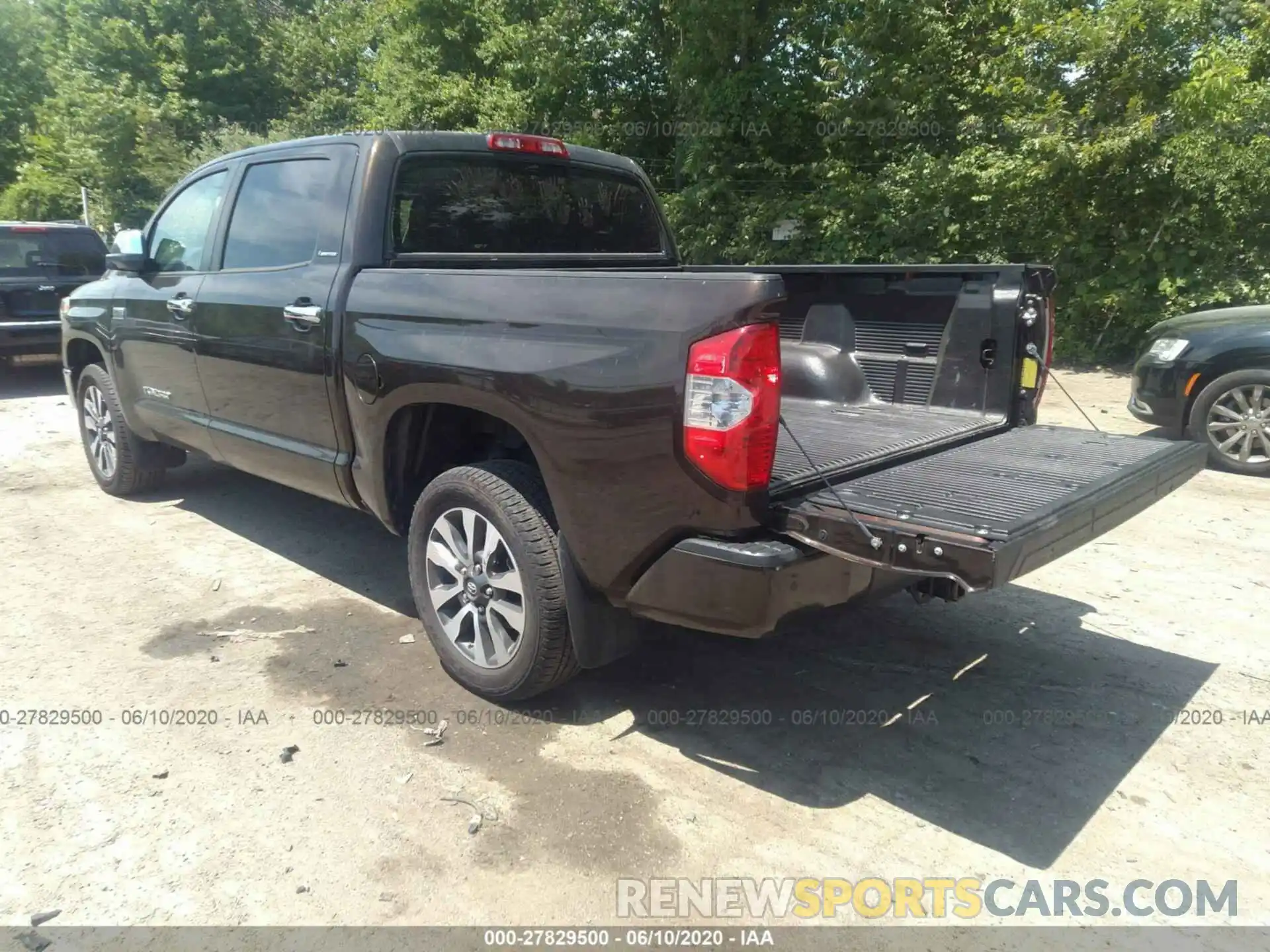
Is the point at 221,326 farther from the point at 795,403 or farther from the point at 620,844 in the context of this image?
the point at 620,844

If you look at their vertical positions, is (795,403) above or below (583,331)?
below

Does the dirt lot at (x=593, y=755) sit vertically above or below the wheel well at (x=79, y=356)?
below

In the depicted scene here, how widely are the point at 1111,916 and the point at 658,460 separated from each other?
5.64ft

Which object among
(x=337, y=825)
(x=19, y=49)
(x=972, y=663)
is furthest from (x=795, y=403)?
(x=19, y=49)

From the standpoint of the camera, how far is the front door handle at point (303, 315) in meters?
3.84

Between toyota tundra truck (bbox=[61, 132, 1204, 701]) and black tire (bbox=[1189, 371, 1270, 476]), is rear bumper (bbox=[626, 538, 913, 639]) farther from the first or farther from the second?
black tire (bbox=[1189, 371, 1270, 476])

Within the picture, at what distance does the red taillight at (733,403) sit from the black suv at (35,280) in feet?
32.1

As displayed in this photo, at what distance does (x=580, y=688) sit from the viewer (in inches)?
147

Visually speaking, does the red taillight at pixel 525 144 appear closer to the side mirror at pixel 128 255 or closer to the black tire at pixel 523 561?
the black tire at pixel 523 561

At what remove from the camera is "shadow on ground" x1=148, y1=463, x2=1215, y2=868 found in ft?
9.92

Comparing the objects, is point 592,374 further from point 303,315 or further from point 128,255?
point 128,255

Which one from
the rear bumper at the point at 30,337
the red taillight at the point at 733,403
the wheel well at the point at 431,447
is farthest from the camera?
the rear bumper at the point at 30,337

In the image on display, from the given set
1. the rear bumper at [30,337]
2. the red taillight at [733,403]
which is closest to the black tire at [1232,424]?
the red taillight at [733,403]

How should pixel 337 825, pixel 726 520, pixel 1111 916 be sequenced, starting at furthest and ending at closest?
pixel 337 825
pixel 726 520
pixel 1111 916
